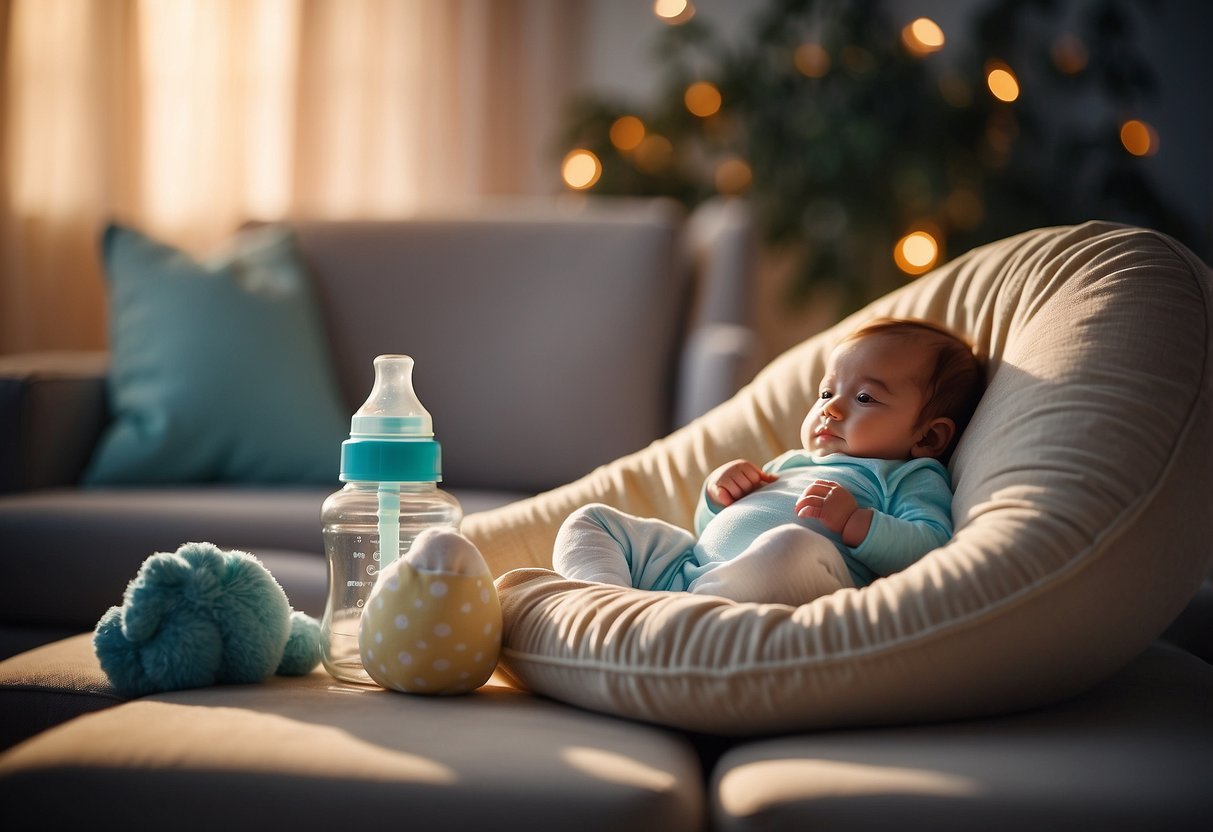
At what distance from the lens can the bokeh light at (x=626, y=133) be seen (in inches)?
129

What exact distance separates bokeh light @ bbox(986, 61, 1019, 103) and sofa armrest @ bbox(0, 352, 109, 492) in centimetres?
229

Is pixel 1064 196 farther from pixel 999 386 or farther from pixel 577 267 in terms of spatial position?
pixel 999 386

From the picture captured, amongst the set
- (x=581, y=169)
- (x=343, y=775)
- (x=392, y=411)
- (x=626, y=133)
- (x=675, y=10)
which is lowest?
(x=343, y=775)

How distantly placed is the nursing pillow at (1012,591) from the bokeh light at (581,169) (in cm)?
230

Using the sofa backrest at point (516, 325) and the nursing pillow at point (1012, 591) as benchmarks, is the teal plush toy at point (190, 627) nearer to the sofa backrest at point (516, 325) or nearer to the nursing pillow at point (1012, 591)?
the nursing pillow at point (1012, 591)

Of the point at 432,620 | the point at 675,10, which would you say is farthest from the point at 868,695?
the point at 675,10

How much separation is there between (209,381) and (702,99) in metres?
1.74

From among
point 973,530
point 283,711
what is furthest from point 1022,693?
point 283,711

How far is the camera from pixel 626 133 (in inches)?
129

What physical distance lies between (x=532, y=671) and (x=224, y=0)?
289 cm

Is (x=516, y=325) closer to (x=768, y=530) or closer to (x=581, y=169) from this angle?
(x=581, y=169)

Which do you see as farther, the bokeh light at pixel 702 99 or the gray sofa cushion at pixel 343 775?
the bokeh light at pixel 702 99

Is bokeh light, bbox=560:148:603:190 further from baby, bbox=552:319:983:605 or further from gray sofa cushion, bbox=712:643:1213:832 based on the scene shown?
gray sofa cushion, bbox=712:643:1213:832

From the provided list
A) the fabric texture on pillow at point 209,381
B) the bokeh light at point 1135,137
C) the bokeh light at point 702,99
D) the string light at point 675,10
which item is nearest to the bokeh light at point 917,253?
the bokeh light at point 1135,137
